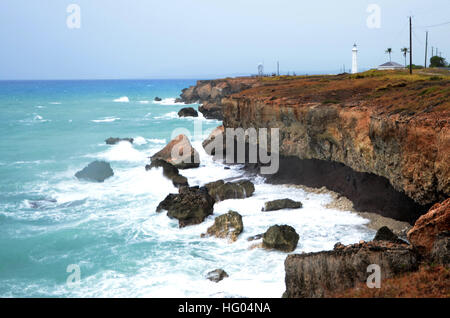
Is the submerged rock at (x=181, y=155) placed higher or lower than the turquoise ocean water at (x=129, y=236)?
higher

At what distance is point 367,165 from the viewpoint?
25.6 metres

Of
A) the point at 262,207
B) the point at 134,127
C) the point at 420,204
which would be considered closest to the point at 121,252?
the point at 262,207

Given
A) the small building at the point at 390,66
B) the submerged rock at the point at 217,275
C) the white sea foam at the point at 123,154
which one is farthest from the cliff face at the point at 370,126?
the small building at the point at 390,66

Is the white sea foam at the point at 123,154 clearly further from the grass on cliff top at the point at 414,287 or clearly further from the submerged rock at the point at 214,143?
the grass on cliff top at the point at 414,287

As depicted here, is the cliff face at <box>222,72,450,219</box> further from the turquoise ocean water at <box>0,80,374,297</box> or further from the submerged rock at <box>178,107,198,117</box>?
the submerged rock at <box>178,107,198,117</box>

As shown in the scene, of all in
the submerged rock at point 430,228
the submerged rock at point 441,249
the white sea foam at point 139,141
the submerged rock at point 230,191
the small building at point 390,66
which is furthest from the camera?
the small building at point 390,66

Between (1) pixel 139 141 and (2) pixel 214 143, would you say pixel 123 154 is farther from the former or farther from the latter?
(2) pixel 214 143

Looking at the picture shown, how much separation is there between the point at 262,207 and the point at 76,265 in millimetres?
11464

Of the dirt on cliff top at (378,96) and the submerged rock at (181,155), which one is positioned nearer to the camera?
the dirt on cliff top at (378,96)

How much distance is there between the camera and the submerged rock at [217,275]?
1684 centimetres

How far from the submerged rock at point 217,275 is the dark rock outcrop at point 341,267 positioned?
4.33m

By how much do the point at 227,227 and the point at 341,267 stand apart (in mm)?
9455

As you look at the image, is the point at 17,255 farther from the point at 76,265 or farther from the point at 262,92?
the point at 262,92

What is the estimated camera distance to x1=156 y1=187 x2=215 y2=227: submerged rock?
2373cm
